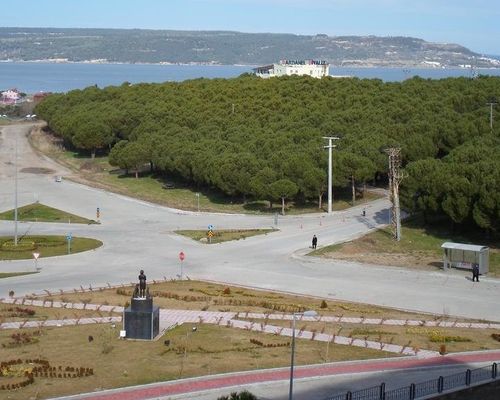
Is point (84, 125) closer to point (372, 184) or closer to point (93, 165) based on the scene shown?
point (93, 165)

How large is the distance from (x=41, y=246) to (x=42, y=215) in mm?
11309

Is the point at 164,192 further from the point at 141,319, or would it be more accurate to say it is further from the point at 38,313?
the point at 141,319

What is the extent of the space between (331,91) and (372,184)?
27.1 metres

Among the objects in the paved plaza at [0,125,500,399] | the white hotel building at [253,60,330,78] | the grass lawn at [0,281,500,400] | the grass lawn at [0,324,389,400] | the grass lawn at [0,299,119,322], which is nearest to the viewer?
the grass lawn at [0,324,389,400]

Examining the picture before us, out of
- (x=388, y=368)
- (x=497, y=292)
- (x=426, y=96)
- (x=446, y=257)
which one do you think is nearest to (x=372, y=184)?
(x=426, y=96)

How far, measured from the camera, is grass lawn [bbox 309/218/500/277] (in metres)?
45.4

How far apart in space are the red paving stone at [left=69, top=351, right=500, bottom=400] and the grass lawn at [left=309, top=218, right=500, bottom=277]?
16.6m

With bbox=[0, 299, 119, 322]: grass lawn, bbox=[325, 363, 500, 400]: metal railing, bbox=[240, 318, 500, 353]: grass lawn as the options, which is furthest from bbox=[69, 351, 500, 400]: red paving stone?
bbox=[0, 299, 119, 322]: grass lawn

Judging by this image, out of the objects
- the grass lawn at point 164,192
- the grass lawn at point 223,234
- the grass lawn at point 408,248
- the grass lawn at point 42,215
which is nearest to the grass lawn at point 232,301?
the grass lawn at point 408,248

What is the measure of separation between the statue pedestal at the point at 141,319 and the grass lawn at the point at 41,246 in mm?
18949

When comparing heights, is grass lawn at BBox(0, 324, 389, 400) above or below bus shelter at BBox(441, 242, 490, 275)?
below

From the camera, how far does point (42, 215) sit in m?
59.8

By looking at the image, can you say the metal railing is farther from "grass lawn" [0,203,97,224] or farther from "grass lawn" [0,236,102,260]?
"grass lawn" [0,203,97,224]

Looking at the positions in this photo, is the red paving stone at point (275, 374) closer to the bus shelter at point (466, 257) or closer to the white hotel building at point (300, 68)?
the bus shelter at point (466, 257)
